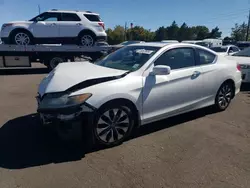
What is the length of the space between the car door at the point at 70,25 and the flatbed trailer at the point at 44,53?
683 millimetres

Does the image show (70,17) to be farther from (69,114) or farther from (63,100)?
(69,114)

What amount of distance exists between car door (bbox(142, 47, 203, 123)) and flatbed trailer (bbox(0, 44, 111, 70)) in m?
7.54

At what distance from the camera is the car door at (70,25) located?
10.2m

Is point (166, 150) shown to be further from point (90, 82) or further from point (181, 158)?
Result: point (90, 82)

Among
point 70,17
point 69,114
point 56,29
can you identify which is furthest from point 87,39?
point 69,114

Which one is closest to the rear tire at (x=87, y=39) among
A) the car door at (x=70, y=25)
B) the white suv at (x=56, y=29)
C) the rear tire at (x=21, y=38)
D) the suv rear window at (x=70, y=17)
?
the white suv at (x=56, y=29)

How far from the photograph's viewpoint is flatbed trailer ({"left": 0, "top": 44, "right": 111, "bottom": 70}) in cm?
1032

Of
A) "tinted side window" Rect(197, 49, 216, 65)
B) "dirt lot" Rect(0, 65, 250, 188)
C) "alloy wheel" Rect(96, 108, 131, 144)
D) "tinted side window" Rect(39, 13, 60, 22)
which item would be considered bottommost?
"dirt lot" Rect(0, 65, 250, 188)

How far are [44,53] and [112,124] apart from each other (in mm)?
8839

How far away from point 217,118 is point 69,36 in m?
7.97

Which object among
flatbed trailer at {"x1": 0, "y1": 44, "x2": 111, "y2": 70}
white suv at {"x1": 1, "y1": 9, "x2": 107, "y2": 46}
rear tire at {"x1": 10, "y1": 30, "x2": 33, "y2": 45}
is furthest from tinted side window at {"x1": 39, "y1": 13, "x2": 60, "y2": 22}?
flatbed trailer at {"x1": 0, "y1": 44, "x2": 111, "y2": 70}

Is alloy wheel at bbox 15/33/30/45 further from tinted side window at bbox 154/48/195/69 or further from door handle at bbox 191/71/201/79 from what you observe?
door handle at bbox 191/71/201/79

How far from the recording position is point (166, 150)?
340 cm

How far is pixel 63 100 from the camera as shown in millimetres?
3111
